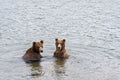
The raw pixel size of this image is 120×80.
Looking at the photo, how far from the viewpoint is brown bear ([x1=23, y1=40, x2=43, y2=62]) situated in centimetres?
1457

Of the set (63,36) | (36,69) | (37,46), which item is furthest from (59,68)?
(63,36)

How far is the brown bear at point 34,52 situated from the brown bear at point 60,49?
59 centimetres

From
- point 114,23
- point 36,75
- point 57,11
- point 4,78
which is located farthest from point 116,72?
point 57,11

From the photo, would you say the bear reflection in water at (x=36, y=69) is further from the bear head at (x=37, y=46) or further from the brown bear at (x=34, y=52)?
the bear head at (x=37, y=46)

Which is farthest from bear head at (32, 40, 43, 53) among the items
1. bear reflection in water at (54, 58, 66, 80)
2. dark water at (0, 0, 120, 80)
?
bear reflection in water at (54, 58, 66, 80)

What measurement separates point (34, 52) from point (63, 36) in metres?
3.44

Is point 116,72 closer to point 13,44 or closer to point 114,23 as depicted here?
point 13,44

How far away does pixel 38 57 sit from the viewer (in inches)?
581

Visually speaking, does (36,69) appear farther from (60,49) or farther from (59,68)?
(60,49)

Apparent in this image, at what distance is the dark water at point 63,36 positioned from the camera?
44.9ft

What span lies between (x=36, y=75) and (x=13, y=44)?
352 centimetres

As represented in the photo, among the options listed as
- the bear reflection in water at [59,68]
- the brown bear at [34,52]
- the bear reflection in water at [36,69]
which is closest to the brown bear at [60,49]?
the bear reflection in water at [59,68]

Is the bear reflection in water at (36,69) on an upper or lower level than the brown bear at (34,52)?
lower

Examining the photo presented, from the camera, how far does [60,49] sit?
14.7 metres
